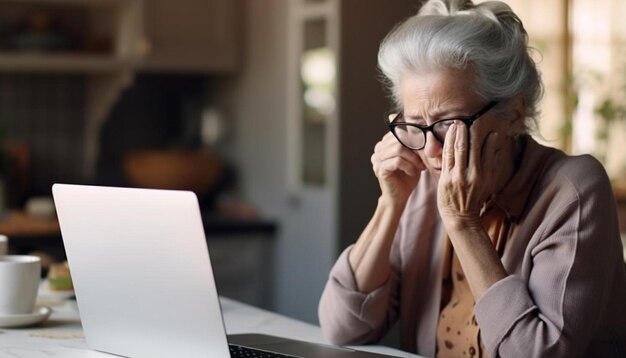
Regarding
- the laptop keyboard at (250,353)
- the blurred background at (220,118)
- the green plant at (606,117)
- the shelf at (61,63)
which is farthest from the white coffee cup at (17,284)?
the green plant at (606,117)

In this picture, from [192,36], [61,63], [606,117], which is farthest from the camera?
[606,117]

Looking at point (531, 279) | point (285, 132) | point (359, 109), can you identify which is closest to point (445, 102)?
point (531, 279)

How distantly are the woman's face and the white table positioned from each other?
1.19 ft

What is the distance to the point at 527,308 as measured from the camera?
1501mm

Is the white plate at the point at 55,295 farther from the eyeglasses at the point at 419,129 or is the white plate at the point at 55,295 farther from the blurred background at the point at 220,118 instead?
the blurred background at the point at 220,118

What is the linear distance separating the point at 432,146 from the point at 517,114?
0.52 feet

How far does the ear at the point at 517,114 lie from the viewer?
1.66 metres

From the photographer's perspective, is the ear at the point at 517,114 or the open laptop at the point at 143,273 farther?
the ear at the point at 517,114

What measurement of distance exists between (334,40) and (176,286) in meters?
2.16

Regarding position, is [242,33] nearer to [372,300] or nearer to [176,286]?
[372,300]

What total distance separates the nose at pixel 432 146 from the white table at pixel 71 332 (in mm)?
316

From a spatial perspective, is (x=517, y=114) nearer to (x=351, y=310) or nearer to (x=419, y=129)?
(x=419, y=129)

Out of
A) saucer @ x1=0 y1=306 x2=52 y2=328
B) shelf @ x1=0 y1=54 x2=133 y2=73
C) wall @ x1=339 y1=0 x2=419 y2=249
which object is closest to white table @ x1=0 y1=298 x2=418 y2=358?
saucer @ x1=0 y1=306 x2=52 y2=328

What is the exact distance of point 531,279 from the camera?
1.54m
